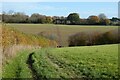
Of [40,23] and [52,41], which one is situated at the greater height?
[40,23]

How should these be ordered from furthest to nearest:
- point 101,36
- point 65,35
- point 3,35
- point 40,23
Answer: point 65,35 < point 101,36 < point 40,23 < point 3,35

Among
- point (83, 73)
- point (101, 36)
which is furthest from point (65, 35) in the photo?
point (83, 73)

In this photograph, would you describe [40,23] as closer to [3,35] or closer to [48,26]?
[48,26]

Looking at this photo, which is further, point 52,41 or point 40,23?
point 52,41

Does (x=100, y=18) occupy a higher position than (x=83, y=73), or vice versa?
(x=100, y=18)

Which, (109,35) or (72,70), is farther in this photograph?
(109,35)

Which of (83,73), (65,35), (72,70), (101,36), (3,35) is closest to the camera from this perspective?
(83,73)

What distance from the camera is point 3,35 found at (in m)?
19.2

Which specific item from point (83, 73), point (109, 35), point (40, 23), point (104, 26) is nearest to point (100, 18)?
point (104, 26)

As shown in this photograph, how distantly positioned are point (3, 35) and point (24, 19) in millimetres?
29151

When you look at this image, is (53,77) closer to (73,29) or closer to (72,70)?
(72,70)

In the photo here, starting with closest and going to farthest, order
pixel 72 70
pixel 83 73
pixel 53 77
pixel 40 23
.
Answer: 1. pixel 53 77
2. pixel 83 73
3. pixel 72 70
4. pixel 40 23

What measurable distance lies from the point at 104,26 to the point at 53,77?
37904mm

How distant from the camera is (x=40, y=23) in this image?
55.2 meters
